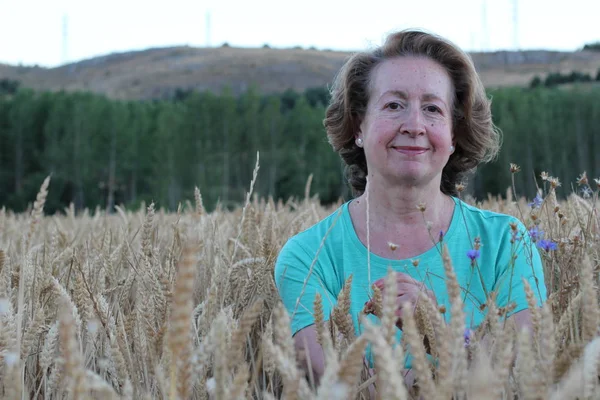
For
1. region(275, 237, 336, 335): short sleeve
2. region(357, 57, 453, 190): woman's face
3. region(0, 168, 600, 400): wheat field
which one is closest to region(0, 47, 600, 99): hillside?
region(357, 57, 453, 190): woman's face

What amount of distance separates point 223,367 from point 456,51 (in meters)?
1.96

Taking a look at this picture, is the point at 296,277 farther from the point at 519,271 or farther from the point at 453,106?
the point at 453,106

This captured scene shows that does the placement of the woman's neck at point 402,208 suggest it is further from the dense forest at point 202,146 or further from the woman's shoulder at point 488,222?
the dense forest at point 202,146

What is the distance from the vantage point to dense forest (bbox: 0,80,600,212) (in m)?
36.7

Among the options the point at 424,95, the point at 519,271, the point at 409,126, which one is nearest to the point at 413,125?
the point at 409,126

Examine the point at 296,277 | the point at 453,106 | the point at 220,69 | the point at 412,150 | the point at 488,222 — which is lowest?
the point at 296,277

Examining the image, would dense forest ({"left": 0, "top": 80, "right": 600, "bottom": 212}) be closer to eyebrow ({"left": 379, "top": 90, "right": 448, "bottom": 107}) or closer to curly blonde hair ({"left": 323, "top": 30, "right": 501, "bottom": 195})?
curly blonde hair ({"left": 323, "top": 30, "right": 501, "bottom": 195})

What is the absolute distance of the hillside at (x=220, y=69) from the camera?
2906 inches

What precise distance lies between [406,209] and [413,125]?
0.30m

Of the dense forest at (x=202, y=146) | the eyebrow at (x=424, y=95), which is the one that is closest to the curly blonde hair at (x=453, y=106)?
the eyebrow at (x=424, y=95)

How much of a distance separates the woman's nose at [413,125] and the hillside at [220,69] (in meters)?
67.6

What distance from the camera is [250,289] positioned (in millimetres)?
1761

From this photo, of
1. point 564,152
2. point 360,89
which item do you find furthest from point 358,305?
point 564,152

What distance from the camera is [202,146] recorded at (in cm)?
3909
